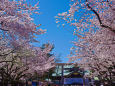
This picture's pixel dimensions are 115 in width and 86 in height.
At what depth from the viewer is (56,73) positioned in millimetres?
32750

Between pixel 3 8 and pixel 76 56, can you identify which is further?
pixel 76 56

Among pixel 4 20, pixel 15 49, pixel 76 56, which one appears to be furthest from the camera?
pixel 76 56

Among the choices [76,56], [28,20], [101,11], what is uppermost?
[101,11]

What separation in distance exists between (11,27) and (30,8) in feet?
4.95

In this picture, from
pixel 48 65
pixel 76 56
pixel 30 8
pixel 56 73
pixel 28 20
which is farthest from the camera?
pixel 56 73

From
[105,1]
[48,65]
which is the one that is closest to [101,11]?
[105,1]

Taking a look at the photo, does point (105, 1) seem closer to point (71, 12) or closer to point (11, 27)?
point (71, 12)

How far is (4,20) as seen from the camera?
4641 millimetres

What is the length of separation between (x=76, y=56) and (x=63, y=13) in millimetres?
7836

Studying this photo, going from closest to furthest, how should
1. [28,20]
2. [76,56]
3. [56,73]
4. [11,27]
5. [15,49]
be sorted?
[11,27] < [28,20] < [15,49] < [76,56] < [56,73]

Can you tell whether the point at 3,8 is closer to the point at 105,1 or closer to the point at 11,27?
the point at 11,27

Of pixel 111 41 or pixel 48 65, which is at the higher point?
pixel 111 41

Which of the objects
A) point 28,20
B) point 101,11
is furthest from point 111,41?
point 28,20

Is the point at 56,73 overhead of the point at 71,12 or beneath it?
beneath
